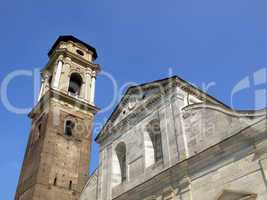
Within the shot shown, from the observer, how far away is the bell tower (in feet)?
72.0

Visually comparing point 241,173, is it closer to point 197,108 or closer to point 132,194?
point 197,108

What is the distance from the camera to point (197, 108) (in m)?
12.8

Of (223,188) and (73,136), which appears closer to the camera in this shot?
(223,188)

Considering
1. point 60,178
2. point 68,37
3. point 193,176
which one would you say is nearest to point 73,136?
point 60,178

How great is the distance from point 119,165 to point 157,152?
7.78ft

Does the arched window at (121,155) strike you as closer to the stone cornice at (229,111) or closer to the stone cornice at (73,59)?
the stone cornice at (229,111)

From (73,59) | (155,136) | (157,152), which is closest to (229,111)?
(157,152)

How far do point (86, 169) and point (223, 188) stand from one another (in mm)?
15245

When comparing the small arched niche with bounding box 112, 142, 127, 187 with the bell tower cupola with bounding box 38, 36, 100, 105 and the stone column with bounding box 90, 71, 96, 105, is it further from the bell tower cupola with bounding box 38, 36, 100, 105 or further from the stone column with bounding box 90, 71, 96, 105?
the stone column with bounding box 90, 71, 96, 105

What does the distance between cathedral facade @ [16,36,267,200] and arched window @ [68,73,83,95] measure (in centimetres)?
420

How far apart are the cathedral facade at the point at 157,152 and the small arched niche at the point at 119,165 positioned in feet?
0.14

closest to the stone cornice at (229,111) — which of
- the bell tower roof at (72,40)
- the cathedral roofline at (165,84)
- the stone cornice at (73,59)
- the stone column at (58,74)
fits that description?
the cathedral roofline at (165,84)

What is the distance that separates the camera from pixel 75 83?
30562 mm

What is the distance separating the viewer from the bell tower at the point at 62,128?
22.0 m
